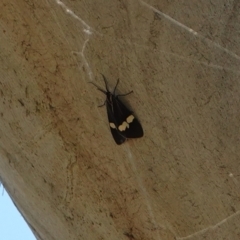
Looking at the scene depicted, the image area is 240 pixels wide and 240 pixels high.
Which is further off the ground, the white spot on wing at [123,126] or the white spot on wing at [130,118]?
the white spot on wing at [130,118]

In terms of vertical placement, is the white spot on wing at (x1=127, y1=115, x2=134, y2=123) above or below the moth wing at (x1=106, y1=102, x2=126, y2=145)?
above

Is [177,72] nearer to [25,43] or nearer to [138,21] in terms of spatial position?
[138,21]

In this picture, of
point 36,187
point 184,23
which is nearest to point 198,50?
point 184,23

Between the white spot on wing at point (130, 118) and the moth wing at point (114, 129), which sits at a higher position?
the white spot on wing at point (130, 118)
